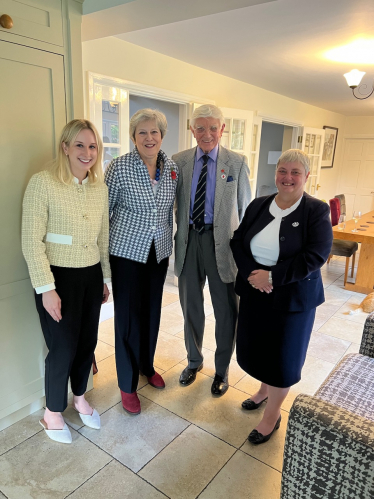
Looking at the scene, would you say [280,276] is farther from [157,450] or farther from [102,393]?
[102,393]

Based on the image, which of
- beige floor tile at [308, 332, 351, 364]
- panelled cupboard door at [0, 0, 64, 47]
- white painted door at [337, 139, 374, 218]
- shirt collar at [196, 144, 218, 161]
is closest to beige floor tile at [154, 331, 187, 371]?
beige floor tile at [308, 332, 351, 364]

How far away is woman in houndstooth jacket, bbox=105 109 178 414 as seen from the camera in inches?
73.0

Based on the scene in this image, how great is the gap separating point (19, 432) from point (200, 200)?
63.3 inches

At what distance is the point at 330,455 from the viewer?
1.12 metres

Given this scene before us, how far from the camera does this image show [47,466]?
1.70m

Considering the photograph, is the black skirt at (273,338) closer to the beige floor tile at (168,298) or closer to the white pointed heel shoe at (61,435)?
the white pointed heel shoe at (61,435)

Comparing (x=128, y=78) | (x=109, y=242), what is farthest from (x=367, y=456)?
(x=128, y=78)

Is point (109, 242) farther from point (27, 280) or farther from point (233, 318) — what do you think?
point (233, 318)

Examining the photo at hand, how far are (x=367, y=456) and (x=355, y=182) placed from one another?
8.06m

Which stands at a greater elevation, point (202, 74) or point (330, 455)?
point (202, 74)

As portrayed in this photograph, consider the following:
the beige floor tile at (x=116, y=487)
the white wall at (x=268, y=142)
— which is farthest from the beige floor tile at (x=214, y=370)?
the white wall at (x=268, y=142)

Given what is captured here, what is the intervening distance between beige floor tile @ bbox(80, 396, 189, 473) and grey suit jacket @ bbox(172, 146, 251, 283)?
0.88 metres

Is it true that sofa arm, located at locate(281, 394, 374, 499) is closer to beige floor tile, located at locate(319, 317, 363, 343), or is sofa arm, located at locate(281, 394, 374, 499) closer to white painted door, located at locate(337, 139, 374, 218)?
beige floor tile, located at locate(319, 317, 363, 343)

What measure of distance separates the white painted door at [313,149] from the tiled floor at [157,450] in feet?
15.6
